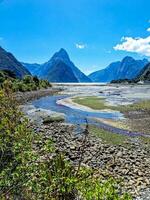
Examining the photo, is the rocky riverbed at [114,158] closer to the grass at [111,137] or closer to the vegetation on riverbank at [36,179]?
the grass at [111,137]

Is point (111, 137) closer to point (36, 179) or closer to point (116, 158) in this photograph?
point (116, 158)

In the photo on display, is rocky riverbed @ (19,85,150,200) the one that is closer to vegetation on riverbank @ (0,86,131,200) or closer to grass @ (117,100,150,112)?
vegetation on riverbank @ (0,86,131,200)

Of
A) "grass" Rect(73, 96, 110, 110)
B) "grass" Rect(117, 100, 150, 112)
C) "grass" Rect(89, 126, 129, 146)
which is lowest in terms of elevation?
"grass" Rect(73, 96, 110, 110)

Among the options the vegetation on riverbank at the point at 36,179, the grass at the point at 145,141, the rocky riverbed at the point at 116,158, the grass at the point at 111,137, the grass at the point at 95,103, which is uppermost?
the vegetation on riverbank at the point at 36,179

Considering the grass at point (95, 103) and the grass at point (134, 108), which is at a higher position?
the grass at point (134, 108)

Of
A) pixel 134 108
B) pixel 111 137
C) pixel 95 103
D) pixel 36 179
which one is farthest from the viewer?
pixel 95 103

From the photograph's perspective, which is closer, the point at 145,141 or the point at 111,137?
the point at 145,141

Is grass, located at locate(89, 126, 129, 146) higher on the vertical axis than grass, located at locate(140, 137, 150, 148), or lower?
higher

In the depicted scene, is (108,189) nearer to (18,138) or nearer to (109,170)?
(18,138)

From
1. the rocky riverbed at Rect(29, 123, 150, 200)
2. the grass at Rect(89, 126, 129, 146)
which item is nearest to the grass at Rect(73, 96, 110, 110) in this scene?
the grass at Rect(89, 126, 129, 146)

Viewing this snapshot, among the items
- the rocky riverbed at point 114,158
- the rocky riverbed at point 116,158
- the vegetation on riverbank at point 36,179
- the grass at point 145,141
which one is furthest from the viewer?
the grass at point 145,141

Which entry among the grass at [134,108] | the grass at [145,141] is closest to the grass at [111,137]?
the grass at [145,141]

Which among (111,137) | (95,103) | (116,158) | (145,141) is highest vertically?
(116,158)

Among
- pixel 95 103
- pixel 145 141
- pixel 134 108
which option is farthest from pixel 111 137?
pixel 95 103
